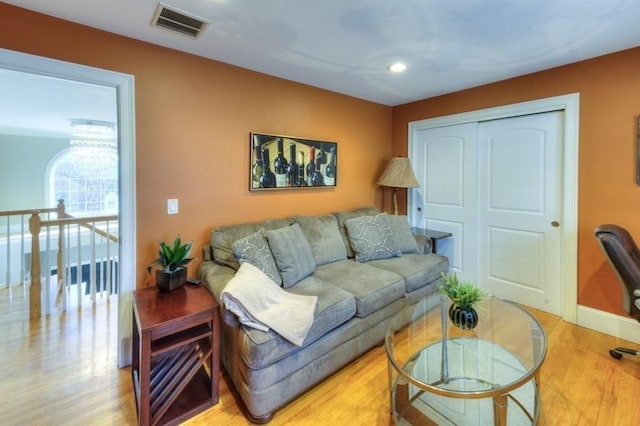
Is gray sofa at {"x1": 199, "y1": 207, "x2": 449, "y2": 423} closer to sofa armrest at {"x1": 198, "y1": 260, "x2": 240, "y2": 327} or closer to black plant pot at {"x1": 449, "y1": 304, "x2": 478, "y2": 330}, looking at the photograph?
sofa armrest at {"x1": 198, "y1": 260, "x2": 240, "y2": 327}

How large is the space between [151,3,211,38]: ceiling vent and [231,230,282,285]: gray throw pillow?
139 cm

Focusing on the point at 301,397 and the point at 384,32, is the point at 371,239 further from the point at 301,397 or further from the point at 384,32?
the point at 384,32

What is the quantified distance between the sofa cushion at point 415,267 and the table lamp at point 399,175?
0.88 metres

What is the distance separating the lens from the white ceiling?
1651mm

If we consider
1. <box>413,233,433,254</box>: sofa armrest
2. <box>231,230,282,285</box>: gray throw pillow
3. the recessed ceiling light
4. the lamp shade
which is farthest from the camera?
the lamp shade

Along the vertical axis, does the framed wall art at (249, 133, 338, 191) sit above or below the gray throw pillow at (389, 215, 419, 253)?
above

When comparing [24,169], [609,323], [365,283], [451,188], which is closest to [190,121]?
Result: [365,283]

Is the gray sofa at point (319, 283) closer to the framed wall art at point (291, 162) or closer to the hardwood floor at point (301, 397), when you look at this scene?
the hardwood floor at point (301, 397)

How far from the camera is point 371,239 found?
2.82 metres

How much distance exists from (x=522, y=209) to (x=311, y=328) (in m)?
2.46

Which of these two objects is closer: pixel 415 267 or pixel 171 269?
pixel 171 269

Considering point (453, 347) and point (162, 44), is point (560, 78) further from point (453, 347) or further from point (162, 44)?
point (162, 44)

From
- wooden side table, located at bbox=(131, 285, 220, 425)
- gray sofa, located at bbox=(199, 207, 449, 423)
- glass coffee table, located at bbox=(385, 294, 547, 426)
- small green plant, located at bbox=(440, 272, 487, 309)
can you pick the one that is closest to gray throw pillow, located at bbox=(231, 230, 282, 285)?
gray sofa, located at bbox=(199, 207, 449, 423)

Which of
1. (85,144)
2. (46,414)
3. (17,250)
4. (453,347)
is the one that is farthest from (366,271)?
(85,144)
